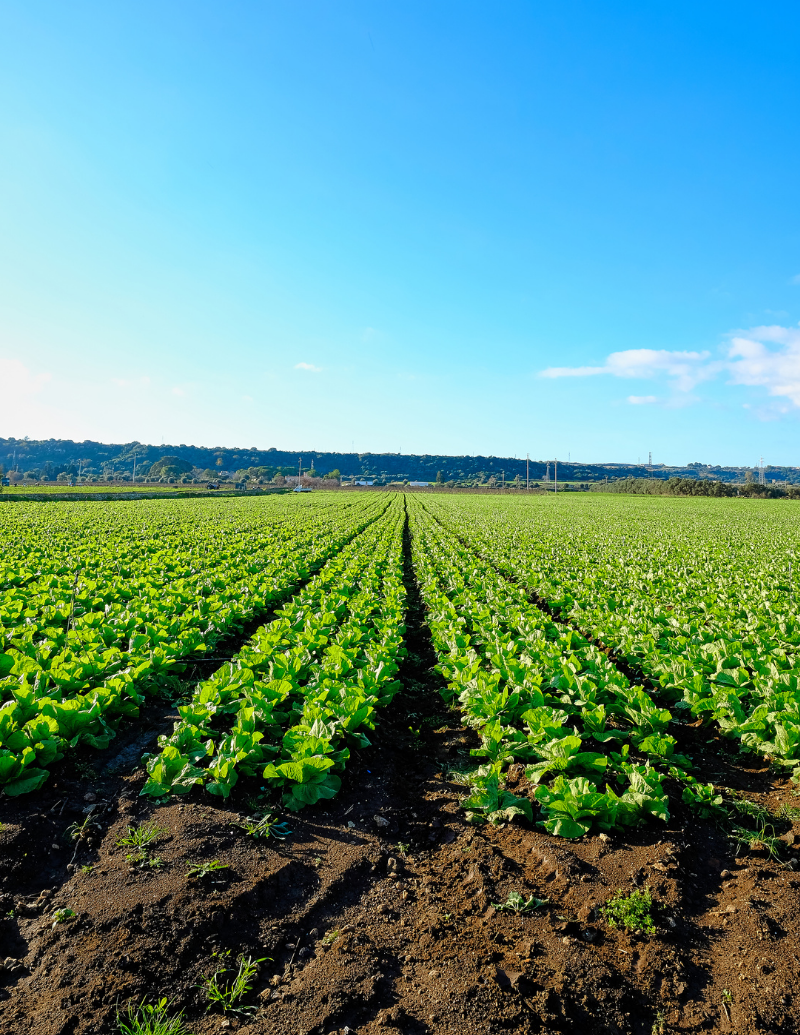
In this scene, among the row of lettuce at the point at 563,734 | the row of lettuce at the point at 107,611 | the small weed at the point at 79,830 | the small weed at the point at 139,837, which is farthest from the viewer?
the row of lettuce at the point at 107,611

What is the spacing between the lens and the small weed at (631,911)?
339 cm

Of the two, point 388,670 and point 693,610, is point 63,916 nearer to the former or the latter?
point 388,670

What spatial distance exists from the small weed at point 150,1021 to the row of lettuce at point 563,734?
2.61m

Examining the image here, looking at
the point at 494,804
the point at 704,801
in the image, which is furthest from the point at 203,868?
the point at 704,801

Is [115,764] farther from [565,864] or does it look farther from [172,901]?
[565,864]

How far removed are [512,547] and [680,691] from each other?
1467 centimetres

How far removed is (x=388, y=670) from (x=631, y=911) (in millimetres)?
3813

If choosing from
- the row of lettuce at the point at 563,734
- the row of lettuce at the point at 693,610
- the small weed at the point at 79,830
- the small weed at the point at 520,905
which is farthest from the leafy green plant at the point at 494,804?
the small weed at the point at 79,830

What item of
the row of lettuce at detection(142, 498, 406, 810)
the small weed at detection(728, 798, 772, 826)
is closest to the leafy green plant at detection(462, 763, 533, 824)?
the row of lettuce at detection(142, 498, 406, 810)

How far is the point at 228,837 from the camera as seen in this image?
13.6 feet

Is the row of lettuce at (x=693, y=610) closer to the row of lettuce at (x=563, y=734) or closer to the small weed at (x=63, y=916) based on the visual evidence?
the row of lettuce at (x=563, y=734)

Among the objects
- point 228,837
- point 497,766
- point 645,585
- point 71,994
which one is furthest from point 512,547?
point 71,994

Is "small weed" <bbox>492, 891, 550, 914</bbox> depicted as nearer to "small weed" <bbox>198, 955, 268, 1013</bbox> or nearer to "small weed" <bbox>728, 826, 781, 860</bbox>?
"small weed" <bbox>198, 955, 268, 1013</bbox>

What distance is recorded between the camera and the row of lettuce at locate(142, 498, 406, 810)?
4672mm
